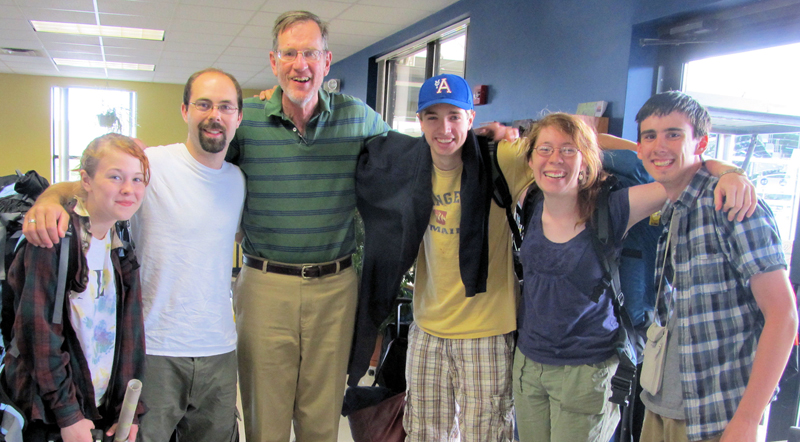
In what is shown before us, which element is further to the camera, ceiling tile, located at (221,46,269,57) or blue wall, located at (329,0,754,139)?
ceiling tile, located at (221,46,269,57)

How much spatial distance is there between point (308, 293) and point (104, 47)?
7.02 metres

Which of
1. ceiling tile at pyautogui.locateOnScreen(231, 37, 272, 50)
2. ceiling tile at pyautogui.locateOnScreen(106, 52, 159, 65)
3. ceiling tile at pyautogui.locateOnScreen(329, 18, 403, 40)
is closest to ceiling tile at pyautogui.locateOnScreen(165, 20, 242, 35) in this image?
ceiling tile at pyautogui.locateOnScreen(231, 37, 272, 50)

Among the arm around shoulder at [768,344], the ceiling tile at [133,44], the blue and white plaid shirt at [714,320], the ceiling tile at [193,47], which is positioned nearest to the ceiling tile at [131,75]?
the ceiling tile at [133,44]

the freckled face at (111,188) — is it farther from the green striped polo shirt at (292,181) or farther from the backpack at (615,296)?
the backpack at (615,296)

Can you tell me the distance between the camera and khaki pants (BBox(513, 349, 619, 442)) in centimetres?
153

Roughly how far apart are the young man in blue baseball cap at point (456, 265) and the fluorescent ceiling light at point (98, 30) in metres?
5.57

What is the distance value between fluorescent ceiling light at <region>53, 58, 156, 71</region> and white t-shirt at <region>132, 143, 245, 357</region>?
7990 mm

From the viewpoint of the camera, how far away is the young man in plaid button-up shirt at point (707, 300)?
1223 mm

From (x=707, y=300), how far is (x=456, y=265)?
75 centimetres

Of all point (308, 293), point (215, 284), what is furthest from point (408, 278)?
point (215, 284)

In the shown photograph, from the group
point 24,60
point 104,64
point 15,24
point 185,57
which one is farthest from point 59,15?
point 24,60

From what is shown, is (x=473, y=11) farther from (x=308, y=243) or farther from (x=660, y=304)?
(x=660, y=304)

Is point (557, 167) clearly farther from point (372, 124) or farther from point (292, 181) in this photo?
point (292, 181)

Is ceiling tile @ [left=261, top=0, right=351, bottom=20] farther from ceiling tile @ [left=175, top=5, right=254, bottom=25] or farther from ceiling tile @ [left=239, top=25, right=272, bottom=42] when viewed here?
ceiling tile @ [left=239, top=25, right=272, bottom=42]
